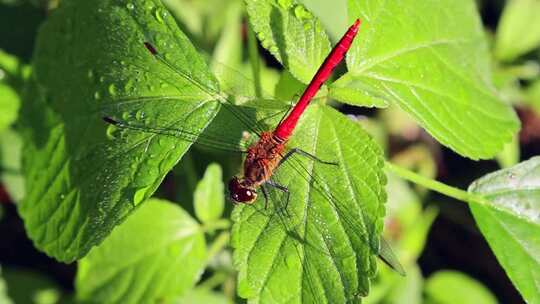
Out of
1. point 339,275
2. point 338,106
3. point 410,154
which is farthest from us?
point 410,154

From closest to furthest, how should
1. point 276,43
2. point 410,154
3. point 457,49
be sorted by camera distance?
point 276,43 < point 457,49 < point 410,154

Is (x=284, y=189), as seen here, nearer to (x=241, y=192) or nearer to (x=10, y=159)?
(x=241, y=192)

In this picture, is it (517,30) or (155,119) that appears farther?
(517,30)

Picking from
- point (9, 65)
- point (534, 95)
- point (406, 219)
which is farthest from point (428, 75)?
point (534, 95)

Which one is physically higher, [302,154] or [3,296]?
[302,154]

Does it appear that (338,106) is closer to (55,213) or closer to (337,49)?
(337,49)

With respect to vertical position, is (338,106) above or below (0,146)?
above

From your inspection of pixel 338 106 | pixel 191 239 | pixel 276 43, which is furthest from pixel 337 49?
pixel 338 106
